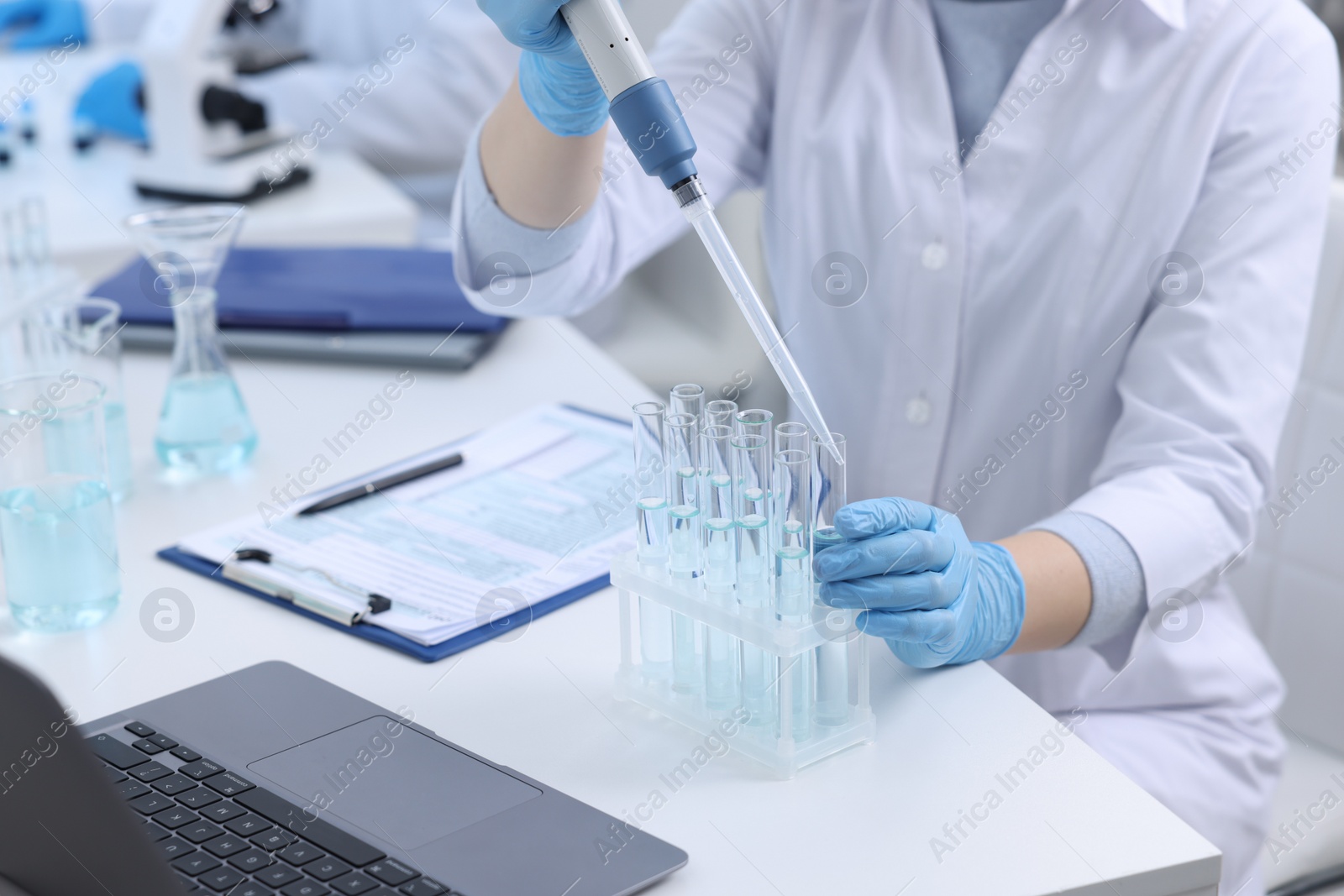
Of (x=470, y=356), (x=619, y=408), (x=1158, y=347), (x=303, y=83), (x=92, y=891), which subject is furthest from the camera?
A: (x=303, y=83)

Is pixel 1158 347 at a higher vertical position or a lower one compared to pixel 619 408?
lower

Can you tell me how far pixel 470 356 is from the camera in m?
1.45

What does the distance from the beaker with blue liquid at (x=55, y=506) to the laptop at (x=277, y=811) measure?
16 cm

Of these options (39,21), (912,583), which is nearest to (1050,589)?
(912,583)

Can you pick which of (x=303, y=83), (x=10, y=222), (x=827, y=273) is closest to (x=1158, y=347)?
(x=827, y=273)

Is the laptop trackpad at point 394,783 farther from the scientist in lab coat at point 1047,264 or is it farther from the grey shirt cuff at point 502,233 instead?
the grey shirt cuff at point 502,233

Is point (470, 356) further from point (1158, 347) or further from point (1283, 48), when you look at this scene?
point (1283, 48)

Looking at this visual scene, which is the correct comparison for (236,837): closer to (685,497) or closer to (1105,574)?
(685,497)

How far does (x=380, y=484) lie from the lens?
1.15 metres

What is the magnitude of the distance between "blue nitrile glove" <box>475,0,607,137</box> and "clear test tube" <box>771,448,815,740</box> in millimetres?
357

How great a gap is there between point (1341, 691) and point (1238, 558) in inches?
6.4

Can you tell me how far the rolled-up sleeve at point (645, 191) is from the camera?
4.08ft

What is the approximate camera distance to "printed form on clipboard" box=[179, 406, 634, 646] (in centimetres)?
97

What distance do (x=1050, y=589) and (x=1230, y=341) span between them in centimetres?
31
